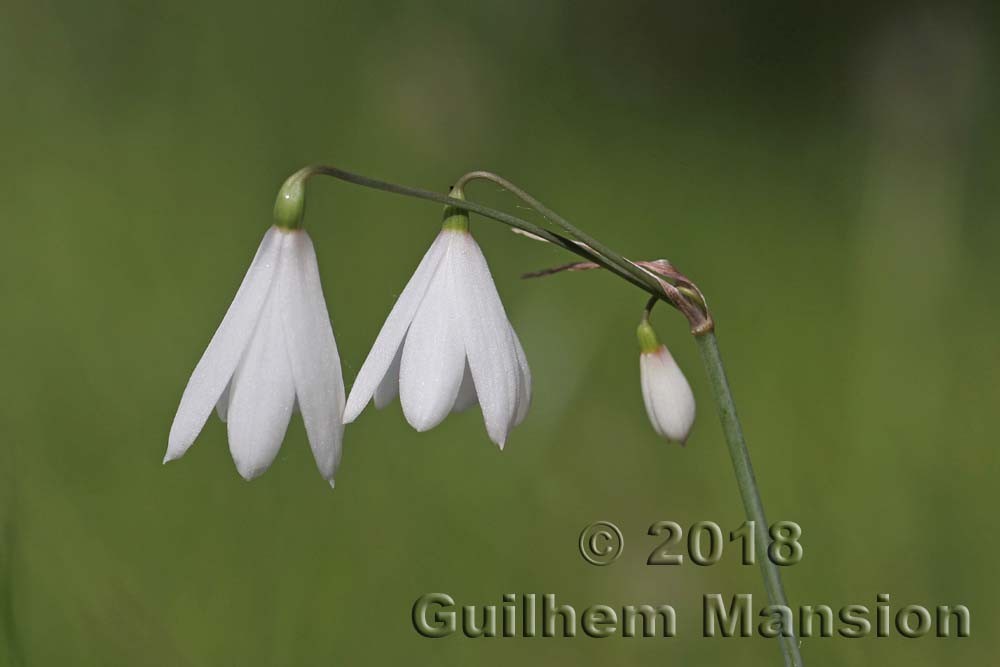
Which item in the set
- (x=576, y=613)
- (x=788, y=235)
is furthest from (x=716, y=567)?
(x=788, y=235)

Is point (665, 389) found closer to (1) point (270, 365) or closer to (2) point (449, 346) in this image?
(2) point (449, 346)

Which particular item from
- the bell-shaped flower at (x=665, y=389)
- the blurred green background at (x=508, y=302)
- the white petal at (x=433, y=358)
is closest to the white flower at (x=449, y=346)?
the white petal at (x=433, y=358)

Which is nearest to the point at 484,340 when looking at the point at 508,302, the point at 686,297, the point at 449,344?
the point at 449,344

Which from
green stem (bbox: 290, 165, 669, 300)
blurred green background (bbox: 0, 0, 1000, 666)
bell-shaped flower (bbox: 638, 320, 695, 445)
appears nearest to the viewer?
green stem (bbox: 290, 165, 669, 300)

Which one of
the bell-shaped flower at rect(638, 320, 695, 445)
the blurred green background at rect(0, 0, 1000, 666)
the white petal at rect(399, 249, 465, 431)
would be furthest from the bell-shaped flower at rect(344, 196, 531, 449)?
the blurred green background at rect(0, 0, 1000, 666)

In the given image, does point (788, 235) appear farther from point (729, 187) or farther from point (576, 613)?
point (576, 613)

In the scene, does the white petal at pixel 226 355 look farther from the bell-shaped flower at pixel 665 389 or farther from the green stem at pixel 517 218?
the bell-shaped flower at pixel 665 389

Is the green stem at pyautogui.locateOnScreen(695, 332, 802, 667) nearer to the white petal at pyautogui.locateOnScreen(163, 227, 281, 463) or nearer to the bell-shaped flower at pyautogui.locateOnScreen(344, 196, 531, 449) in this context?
the bell-shaped flower at pyautogui.locateOnScreen(344, 196, 531, 449)
